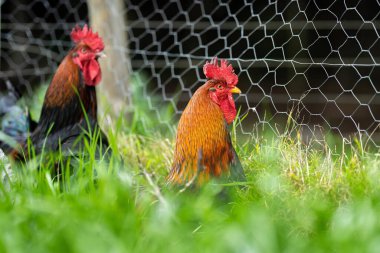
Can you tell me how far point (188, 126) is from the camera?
2.85m

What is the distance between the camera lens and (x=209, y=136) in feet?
9.23

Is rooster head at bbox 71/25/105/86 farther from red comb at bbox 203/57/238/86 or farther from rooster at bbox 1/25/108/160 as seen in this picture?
red comb at bbox 203/57/238/86

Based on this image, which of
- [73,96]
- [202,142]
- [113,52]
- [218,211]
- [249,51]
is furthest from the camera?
[249,51]

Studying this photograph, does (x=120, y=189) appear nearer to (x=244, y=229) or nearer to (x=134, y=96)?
(x=244, y=229)

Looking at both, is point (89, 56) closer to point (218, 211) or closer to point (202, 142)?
point (202, 142)

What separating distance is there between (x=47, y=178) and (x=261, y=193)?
0.75 meters

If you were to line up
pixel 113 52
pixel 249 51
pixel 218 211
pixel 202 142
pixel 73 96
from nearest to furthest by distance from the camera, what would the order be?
pixel 218 211 < pixel 202 142 < pixel 73 96 < pixel 113 52 < pixel 249 51

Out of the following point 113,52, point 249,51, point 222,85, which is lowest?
point 249,51

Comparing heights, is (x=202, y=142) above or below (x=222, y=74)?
below

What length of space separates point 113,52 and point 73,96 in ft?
3.95

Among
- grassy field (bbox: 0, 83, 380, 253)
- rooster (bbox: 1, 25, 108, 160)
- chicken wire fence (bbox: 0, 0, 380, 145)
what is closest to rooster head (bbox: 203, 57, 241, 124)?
grassy field (bbox: 0, 83, 380, 253)

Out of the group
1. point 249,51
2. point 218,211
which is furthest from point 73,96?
point 249,51

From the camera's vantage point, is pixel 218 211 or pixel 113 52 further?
pixel 113 52

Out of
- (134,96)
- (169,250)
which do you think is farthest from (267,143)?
(134,96)
